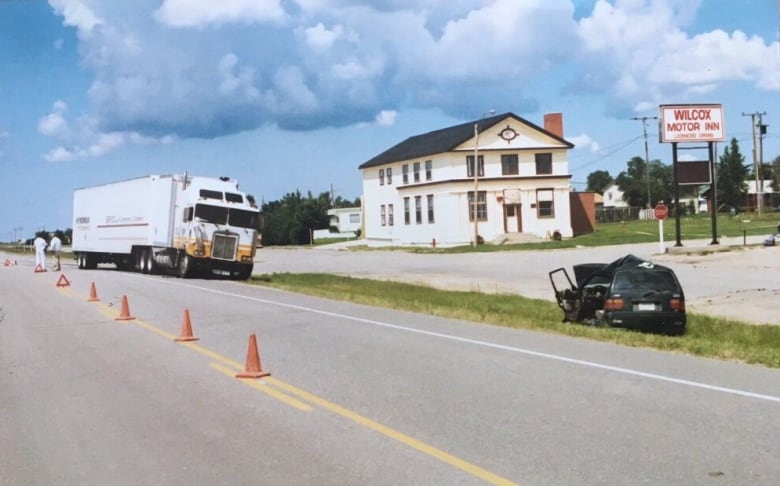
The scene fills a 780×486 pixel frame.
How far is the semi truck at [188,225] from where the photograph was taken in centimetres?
3356

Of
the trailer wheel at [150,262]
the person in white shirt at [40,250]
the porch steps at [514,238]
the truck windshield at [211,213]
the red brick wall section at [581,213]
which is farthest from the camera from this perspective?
the red brick wall section at [581,213]

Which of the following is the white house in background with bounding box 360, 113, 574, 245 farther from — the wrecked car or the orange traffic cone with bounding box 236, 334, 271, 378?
the orange traffic cone with bounding box 236, 334, 271, 378

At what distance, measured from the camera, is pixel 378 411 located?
8750mm

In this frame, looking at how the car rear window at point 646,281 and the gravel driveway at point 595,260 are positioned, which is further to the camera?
the gravel driveway at point 595,260

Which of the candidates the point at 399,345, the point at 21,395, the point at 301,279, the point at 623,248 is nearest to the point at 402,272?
the point at 301,279

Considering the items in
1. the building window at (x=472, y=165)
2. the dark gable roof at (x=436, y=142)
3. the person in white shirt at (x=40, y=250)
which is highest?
the dark gable roof at (x=436, y=142)

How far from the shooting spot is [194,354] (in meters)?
13.0

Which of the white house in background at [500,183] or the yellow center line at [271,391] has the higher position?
the white house in background at [500,183]

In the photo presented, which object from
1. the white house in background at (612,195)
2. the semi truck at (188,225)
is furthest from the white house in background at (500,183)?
the white house in background at (612,195)

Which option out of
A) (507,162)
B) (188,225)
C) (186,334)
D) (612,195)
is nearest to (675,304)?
(186,334)

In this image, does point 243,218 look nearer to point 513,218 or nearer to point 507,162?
point 513,218

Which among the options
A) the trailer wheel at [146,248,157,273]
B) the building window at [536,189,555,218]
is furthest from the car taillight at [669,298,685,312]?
the building window at [536,189,555,218]

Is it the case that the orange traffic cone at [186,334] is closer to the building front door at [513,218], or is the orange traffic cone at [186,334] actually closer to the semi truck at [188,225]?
the semi truck at [188,225]

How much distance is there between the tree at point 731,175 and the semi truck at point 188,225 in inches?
3318
